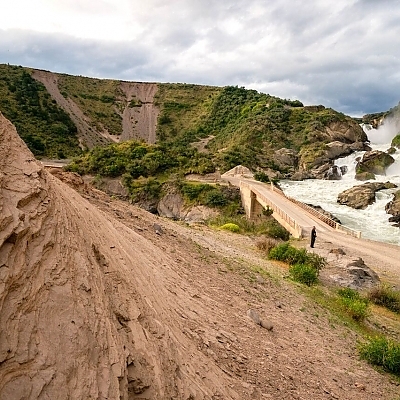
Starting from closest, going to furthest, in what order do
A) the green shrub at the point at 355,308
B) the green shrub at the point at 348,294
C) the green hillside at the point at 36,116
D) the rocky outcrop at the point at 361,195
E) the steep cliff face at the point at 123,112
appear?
the green shrub at the point at 355,308 < the green shrub at the point at 348,294 < the rocky outcrop at the point at 361,195 < the green hillside at the point at 36,116 < the steep cliff face at the point at 123,112

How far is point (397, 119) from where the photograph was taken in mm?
63344


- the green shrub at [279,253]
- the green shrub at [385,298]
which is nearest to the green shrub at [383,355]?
the green shrub at [385,298]

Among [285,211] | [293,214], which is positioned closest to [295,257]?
[293,214]

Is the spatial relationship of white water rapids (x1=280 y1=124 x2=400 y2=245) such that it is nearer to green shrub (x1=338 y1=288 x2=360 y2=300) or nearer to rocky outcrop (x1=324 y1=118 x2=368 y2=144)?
rocky outcrop (x1=324 y1=118 x2=368 y2=144)

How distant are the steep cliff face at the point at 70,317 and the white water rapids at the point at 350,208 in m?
24.0

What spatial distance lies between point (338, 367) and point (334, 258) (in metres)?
9.16

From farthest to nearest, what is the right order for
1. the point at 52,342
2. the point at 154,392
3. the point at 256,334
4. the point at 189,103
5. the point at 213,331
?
the point at 189,103 → the point at 256,334 → the point at 213,331 → the point at 154,392 → the point at 52,342

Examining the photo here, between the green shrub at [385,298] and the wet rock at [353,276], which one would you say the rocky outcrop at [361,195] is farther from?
the green shrub at [385,298]

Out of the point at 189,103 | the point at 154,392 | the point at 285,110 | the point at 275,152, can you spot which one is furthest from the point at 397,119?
the point at 154,392

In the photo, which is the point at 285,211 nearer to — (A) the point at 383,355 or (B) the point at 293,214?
(B) the point at 293,214

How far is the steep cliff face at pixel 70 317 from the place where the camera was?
10.3 feet

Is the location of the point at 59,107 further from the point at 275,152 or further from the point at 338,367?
the point at 338,367

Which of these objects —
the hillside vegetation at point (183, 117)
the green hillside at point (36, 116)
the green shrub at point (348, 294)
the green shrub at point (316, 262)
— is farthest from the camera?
the hillside vegetation at point (183, 117)

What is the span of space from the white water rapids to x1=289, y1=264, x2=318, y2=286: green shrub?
15781 mm
